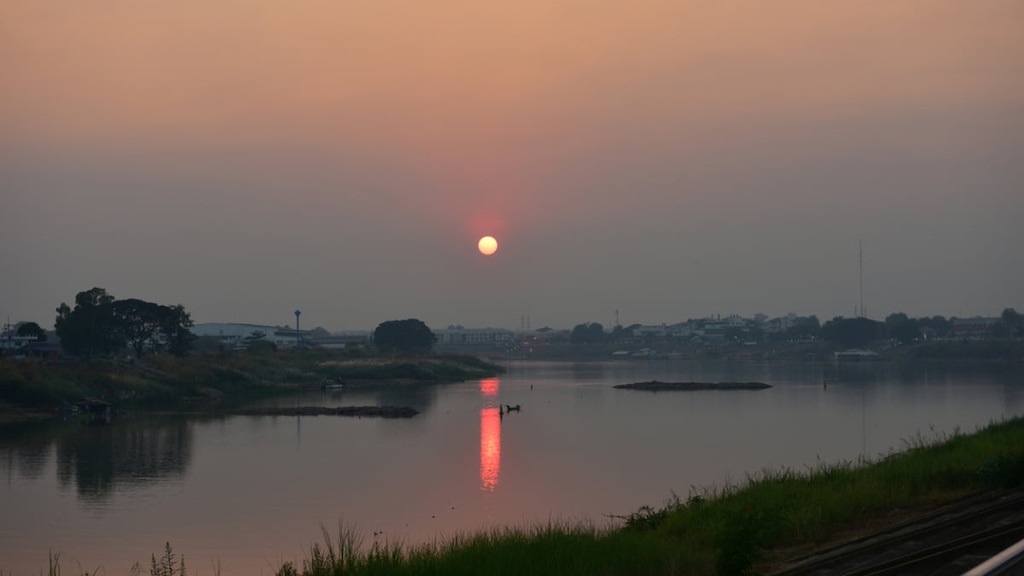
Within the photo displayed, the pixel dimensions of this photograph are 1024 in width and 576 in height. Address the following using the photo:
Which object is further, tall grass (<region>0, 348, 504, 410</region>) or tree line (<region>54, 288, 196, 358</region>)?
tree line (<region>54, 288, 196, 358</region>)

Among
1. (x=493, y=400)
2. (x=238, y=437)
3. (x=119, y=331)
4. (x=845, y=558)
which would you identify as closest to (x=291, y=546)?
(x=845, y=558)

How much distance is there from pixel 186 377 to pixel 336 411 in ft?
66.6

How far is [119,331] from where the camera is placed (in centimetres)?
9850

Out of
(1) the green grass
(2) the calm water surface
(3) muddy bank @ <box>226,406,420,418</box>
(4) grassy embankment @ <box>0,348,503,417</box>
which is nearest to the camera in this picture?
(1) the green grass

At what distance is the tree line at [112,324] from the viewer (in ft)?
310

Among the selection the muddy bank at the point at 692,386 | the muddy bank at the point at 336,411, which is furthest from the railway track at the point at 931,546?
the muddy bank at the point at 692,386

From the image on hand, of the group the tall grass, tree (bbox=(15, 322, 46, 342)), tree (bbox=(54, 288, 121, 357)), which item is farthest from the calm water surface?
tree (bbox=(15, 322, 46, 342))

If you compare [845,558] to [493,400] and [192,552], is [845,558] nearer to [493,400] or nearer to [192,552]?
[192,552]

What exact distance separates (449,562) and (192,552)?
13.9 meters

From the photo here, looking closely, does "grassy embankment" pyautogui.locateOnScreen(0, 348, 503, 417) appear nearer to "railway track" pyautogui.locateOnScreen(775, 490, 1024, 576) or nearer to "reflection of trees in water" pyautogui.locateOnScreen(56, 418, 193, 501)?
"reflection of trees in water" pyautogui.locateOnScreen(56, 418, 193, 501)

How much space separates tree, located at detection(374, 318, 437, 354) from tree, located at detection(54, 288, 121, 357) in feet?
241

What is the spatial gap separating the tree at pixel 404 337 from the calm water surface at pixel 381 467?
91.9 m

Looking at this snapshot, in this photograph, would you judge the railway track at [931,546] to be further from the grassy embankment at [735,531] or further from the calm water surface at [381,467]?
the calm water surface at [381,467]

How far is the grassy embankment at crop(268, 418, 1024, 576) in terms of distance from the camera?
45.5 feet
